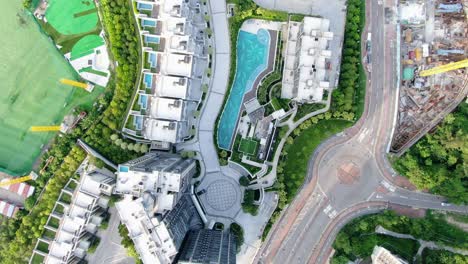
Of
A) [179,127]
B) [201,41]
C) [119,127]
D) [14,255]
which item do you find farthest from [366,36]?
[14,255]

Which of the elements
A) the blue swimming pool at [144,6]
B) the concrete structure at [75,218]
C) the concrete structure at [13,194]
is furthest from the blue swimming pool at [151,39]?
the concrete structure at [13,194]

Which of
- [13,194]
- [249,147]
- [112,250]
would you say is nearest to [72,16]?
[13,194]

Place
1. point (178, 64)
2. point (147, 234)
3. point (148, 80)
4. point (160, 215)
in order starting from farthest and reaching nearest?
point (148, 80), point (178, 64), point (160, 215), point (147, 234)

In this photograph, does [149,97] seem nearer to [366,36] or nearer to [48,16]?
[48,16]

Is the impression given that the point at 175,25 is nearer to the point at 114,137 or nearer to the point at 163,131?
the point at 163,131

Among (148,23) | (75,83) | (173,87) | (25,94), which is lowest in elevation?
(25,94)

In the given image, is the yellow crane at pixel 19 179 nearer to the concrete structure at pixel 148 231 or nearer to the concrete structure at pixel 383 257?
the concrete structure at pixel 148 231
